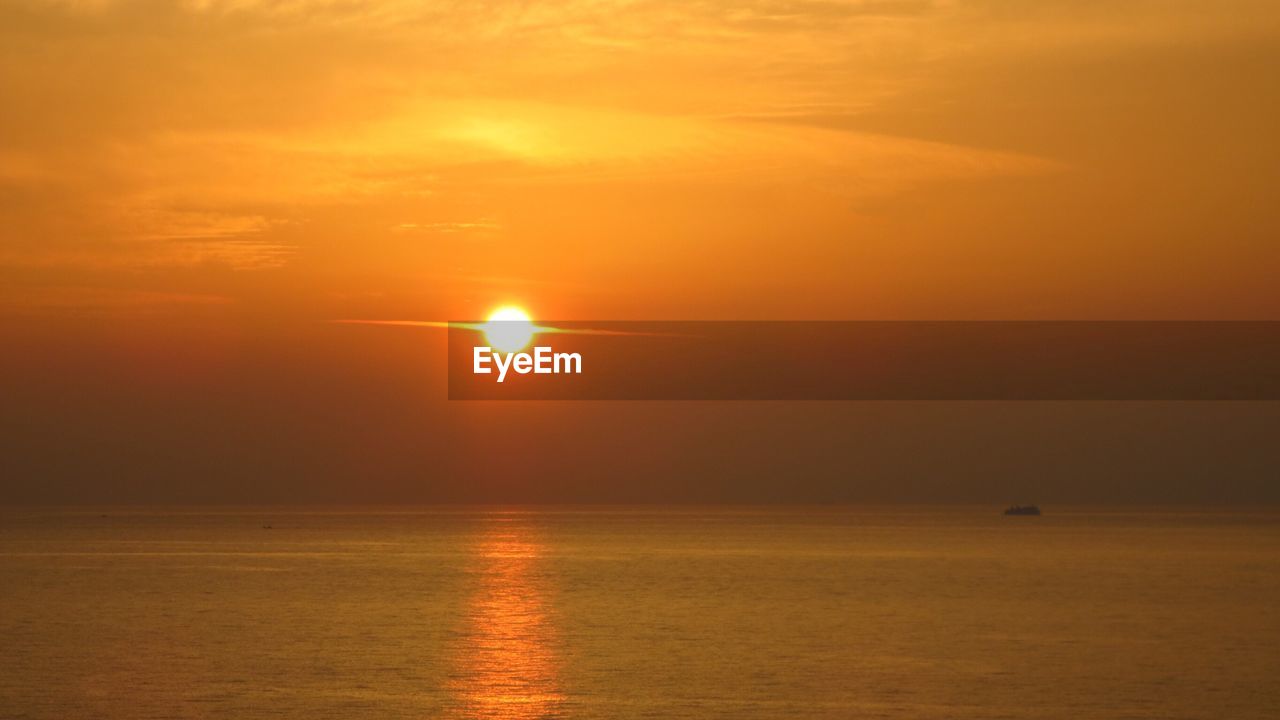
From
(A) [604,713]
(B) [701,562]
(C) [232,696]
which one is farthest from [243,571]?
(A) [604,713]

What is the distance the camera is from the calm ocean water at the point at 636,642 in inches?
1574

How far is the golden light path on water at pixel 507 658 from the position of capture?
126 feet

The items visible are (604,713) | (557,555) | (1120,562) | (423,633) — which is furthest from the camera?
(557,555)

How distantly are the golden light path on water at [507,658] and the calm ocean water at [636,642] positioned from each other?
0.54 ft

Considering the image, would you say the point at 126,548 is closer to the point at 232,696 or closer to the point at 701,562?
Answer: the point at 701,562

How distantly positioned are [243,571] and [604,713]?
8294 cm

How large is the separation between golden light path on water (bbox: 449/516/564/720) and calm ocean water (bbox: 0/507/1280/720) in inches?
6.5

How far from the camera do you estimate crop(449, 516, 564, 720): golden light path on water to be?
38500 mm

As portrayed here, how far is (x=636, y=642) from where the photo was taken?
5697 cm

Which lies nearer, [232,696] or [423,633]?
[232,696]

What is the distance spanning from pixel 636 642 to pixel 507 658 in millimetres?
7028

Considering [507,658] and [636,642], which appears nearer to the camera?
[507,658]

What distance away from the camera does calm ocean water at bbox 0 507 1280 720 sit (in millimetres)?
39969

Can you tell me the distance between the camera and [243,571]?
114188mm
